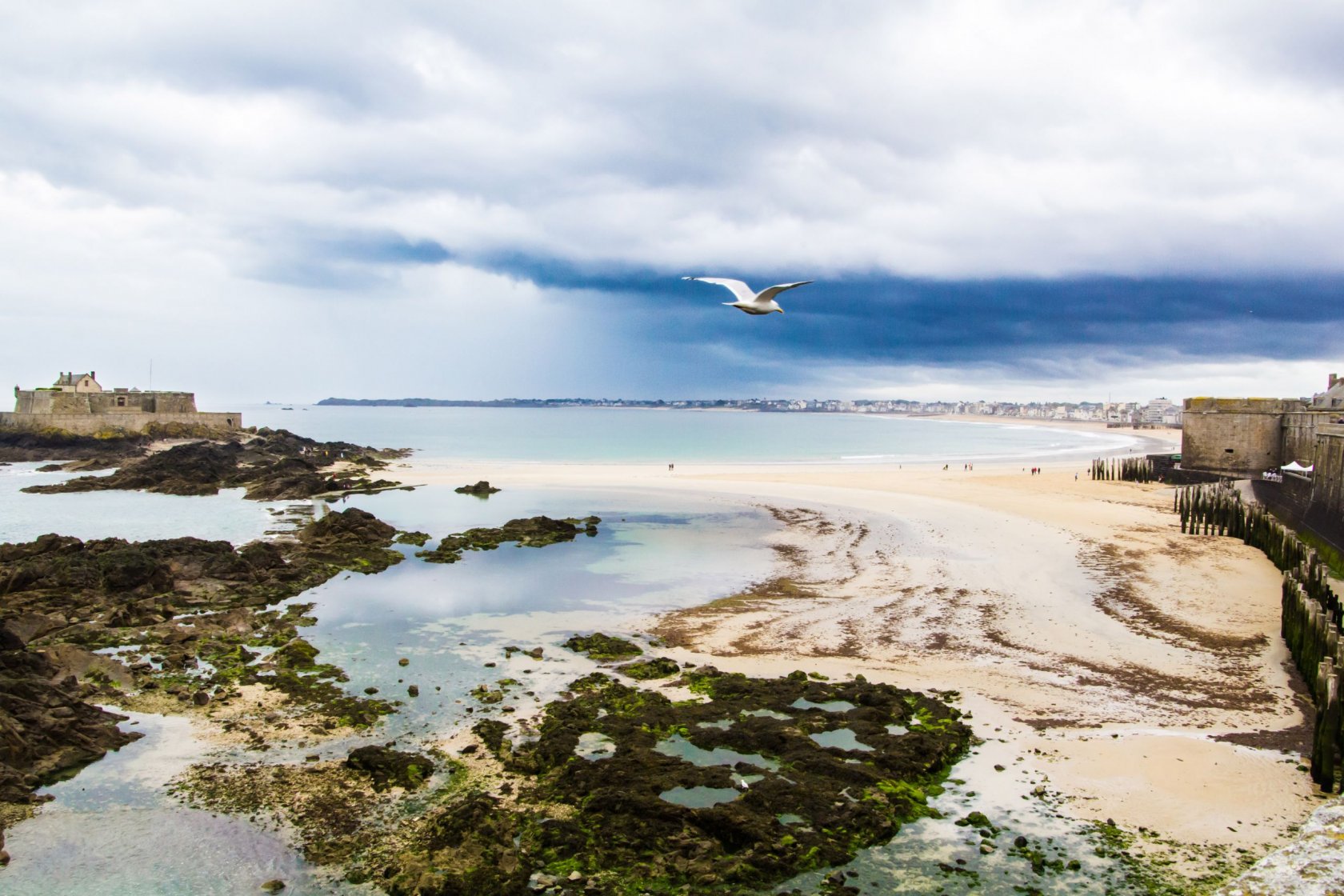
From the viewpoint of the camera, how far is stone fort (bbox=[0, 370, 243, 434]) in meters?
59.4

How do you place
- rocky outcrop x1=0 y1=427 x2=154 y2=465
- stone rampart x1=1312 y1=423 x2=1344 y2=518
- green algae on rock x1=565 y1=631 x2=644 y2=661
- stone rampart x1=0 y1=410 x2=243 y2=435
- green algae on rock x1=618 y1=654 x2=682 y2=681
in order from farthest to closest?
stone rampart x1=0 y1=410 x2=243 y2=435 → rocky outcrop x1=0 y1=427 x2=154 y2=465 → stone rampart x1=1312 y1=423 x2=1344 y2=518 → green algae on rock x1=565 y1=631 x2=644 y2=661 → green algae on rock x1=618 y1=654 x2=682 y2=681

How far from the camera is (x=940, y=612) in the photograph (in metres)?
16.8

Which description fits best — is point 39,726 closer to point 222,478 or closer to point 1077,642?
point 1077,642

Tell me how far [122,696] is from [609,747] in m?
7.62

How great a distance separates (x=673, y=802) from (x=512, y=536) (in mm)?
19057

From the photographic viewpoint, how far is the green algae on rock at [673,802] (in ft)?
24.4

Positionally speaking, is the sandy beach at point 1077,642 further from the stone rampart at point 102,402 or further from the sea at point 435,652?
the stone rampart at point 102,402

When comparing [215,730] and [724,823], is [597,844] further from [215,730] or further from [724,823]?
[215,730]

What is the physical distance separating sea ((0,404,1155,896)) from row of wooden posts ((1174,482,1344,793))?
341cm

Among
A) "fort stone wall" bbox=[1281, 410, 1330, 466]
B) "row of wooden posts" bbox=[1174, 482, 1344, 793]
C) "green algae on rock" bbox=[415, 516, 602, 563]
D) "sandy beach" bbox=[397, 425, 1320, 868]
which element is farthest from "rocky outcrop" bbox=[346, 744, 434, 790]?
"fort stone wall" bbox=[1281, 410, 1330, 466]

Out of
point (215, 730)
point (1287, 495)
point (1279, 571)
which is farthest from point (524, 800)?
point (1287, 495)

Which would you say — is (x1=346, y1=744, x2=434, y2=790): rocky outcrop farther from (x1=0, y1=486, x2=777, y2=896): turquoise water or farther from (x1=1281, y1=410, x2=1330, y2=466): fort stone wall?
(x1=1281, y1=410, x2=1330, y2=466): fort stone wall

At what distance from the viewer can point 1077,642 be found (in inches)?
576

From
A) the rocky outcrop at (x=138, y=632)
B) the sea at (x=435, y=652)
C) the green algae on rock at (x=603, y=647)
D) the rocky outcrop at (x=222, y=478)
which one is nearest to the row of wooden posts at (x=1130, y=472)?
the sea at (x=435, y=652)
